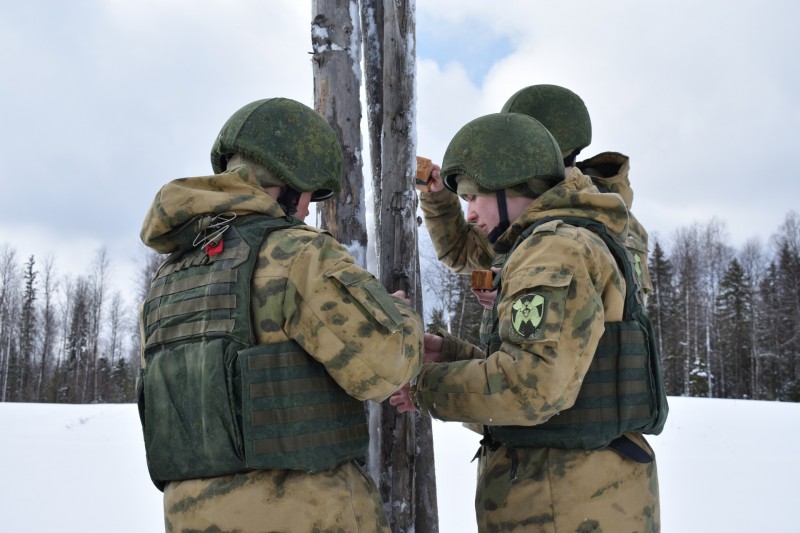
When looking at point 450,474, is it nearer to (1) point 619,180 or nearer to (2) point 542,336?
(1) point 619,180

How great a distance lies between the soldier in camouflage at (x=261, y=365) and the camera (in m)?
2.17

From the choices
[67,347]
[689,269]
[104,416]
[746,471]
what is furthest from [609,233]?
[67,347]

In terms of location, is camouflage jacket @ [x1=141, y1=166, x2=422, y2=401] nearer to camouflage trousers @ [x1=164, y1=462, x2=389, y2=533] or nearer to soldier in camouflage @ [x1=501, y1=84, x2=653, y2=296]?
camouflage trousers @ [x1=164, y1=462, x2=389, y2=533]

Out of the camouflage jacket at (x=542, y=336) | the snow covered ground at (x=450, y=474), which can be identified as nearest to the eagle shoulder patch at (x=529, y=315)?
the camouflage jacket at (x=542, y=336)

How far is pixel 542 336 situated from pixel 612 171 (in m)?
2.10

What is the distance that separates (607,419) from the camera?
2514 millimetres

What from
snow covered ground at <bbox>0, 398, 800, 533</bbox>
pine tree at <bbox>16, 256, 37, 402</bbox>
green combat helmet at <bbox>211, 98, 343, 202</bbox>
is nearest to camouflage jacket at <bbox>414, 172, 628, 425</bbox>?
green combat helmet at <bbox>211, 98, 343, 202</bbox>

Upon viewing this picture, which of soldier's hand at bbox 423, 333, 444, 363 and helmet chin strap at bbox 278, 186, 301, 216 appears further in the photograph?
soldier's hand at bbox 423, 333, 444, 363

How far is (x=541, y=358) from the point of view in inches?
92.7

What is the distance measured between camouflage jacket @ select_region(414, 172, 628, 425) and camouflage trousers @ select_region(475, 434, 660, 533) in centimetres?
26

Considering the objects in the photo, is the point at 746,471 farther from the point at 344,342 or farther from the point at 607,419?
the point at 344,342

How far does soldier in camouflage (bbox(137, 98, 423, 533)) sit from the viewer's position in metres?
2.17

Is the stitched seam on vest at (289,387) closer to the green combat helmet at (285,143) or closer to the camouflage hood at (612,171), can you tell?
the green combat helmet at (285,143)

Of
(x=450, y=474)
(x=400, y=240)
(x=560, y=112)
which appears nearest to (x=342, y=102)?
(x=400, y=240)
